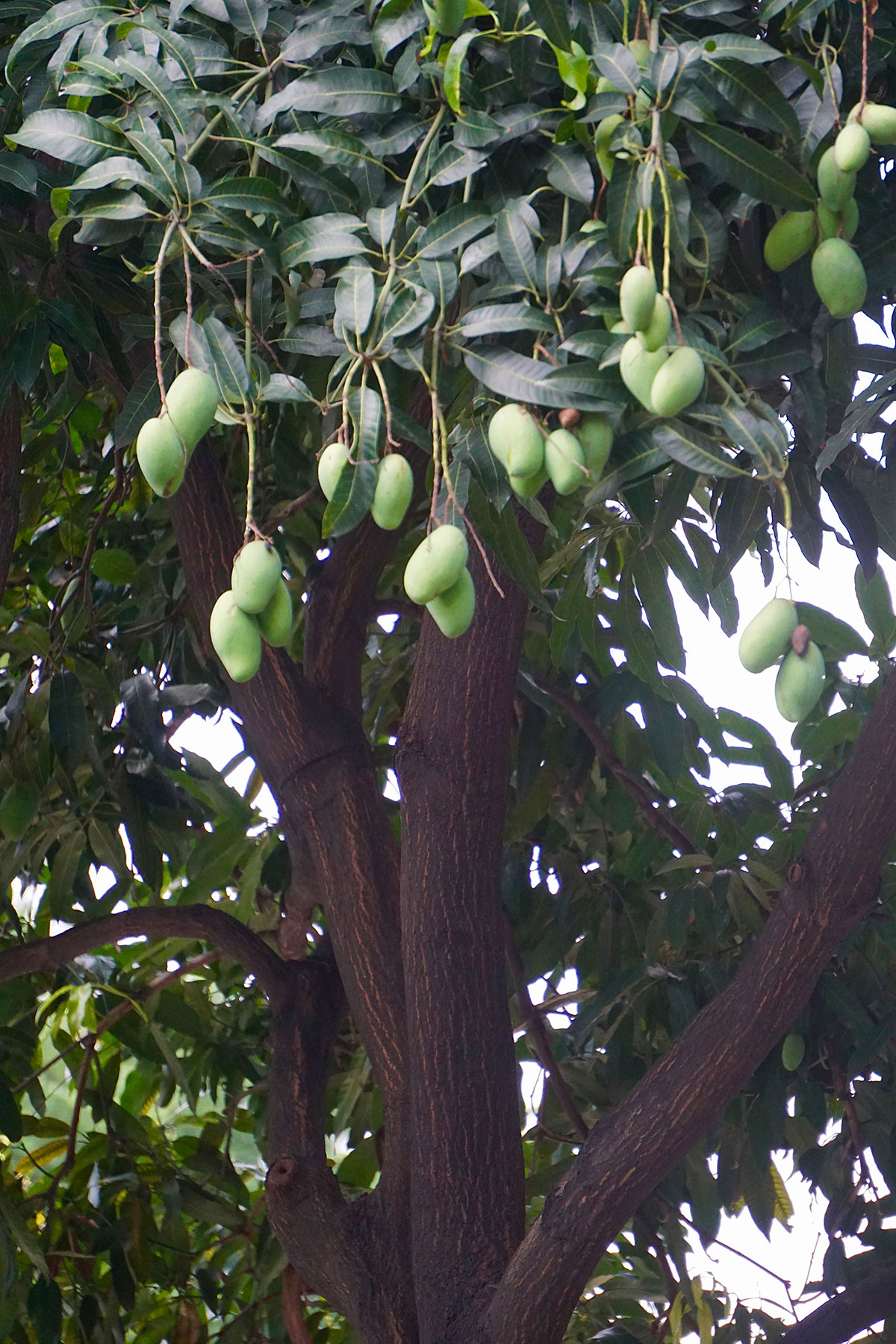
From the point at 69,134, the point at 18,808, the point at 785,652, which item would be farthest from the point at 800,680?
the point at 18,808

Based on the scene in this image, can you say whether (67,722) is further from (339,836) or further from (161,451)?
(161,451)

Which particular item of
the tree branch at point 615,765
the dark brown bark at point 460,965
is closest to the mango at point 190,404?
the dark brown bark at point 460,965

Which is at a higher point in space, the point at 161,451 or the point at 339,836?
the point at 339,836

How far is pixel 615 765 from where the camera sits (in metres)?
1.97

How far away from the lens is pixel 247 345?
36.1 inches

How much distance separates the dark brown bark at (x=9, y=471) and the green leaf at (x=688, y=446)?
3.01ft

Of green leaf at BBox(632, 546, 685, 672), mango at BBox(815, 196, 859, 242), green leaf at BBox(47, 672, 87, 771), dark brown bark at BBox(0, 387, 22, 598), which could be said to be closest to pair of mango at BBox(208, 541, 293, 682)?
mango at BBox(815, 196, 859, 242)

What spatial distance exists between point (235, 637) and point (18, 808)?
112 centimetres

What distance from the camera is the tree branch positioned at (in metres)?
1.95

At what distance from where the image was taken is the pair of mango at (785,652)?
0.79 metres

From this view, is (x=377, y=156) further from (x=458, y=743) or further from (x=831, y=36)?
(x=458, y=743)

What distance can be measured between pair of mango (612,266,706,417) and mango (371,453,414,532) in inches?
5.4

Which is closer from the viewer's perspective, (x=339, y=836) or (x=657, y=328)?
(x=657, y=328)

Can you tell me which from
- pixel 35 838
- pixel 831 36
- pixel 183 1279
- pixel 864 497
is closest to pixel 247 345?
pixel 831 36
